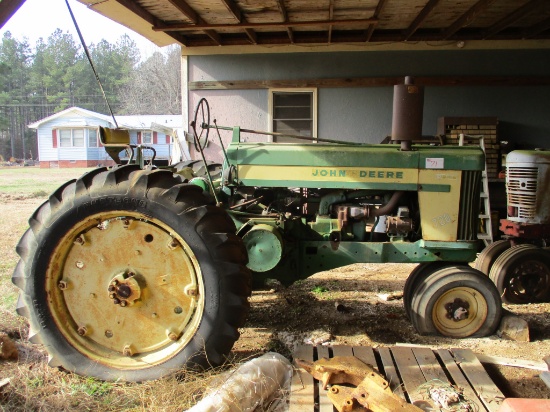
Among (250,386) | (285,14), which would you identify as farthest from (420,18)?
(250,386)

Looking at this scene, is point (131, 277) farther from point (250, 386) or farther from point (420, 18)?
point (420, 18)

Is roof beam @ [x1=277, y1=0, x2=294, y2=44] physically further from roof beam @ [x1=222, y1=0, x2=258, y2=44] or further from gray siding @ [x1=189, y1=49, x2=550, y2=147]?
roof beam @ [x1=222, y1=0, x2=258, y2=44]

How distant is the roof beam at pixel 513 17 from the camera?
6.05m

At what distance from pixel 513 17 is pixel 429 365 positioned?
215 inches

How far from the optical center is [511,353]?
11.6ft

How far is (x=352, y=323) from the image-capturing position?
4184 millimetres

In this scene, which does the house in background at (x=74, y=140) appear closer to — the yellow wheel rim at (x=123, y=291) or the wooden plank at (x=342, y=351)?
the yellow wheel rim at (x=123, y=291)

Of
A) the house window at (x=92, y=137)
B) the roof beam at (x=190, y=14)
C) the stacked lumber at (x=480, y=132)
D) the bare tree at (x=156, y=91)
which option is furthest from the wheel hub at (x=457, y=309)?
the bare tree at (x=156, y=91)

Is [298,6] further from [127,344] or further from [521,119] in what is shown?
[127,344]

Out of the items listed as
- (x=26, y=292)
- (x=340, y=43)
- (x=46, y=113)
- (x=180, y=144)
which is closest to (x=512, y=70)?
(x=340, y=43)

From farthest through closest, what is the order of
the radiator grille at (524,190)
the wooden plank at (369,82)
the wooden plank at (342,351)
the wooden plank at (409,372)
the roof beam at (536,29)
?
1. the wooden plank at (369,82)
2. the roof beam at (536,29)
3. the radiator grille at (524,190)
4. the wooden plank at (342,351)
5. the wooden plank at (409,372)

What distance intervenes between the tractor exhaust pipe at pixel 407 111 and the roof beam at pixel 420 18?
2.98m

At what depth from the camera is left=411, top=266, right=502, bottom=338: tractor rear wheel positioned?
12.1 feet

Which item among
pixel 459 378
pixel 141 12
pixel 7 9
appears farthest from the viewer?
pixel 141 12
